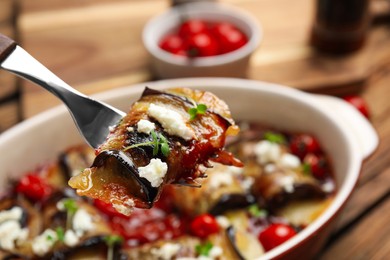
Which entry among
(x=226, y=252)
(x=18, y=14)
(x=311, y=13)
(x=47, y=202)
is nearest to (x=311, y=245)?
(x=226, y=252)

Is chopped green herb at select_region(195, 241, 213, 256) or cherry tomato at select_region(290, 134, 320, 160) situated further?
cherry tomato at select_region(290, 134, 320, 160)

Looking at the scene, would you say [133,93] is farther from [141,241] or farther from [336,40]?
[336,40]

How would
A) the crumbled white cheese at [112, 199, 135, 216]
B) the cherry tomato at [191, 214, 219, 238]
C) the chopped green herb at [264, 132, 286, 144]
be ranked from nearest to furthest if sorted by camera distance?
1. the crumbled white cheese at [112, 199, 135, 216]
2. the cherry tomato at [191, 214, 219, 238]
3. the chopped green herb at [264, 132, 286, 144]

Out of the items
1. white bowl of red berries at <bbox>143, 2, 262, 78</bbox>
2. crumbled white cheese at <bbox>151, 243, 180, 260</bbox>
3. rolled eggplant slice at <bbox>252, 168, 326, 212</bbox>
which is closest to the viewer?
crumbled white cheese at <bbox>151, 243, 180, 260</bbox>

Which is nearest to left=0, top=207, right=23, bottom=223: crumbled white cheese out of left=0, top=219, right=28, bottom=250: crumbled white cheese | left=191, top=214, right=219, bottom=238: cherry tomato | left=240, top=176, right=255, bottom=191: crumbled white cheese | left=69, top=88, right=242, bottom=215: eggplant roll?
left=0, top=219, right=28, bottom=250: crumbled white cheese

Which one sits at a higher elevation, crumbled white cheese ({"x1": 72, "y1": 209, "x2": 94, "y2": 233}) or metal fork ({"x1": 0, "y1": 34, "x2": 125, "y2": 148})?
metal fork ({"x1": 0, "y1": 34, "x2": 125, "y2": 148})

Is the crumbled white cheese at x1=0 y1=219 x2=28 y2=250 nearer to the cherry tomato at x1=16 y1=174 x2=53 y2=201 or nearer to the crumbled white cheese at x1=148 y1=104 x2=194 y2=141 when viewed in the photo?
the cherry tomato at x1=16 y1=174 x2=53 y2=201

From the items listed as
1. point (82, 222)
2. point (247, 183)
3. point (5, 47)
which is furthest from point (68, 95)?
point (247, 183)
